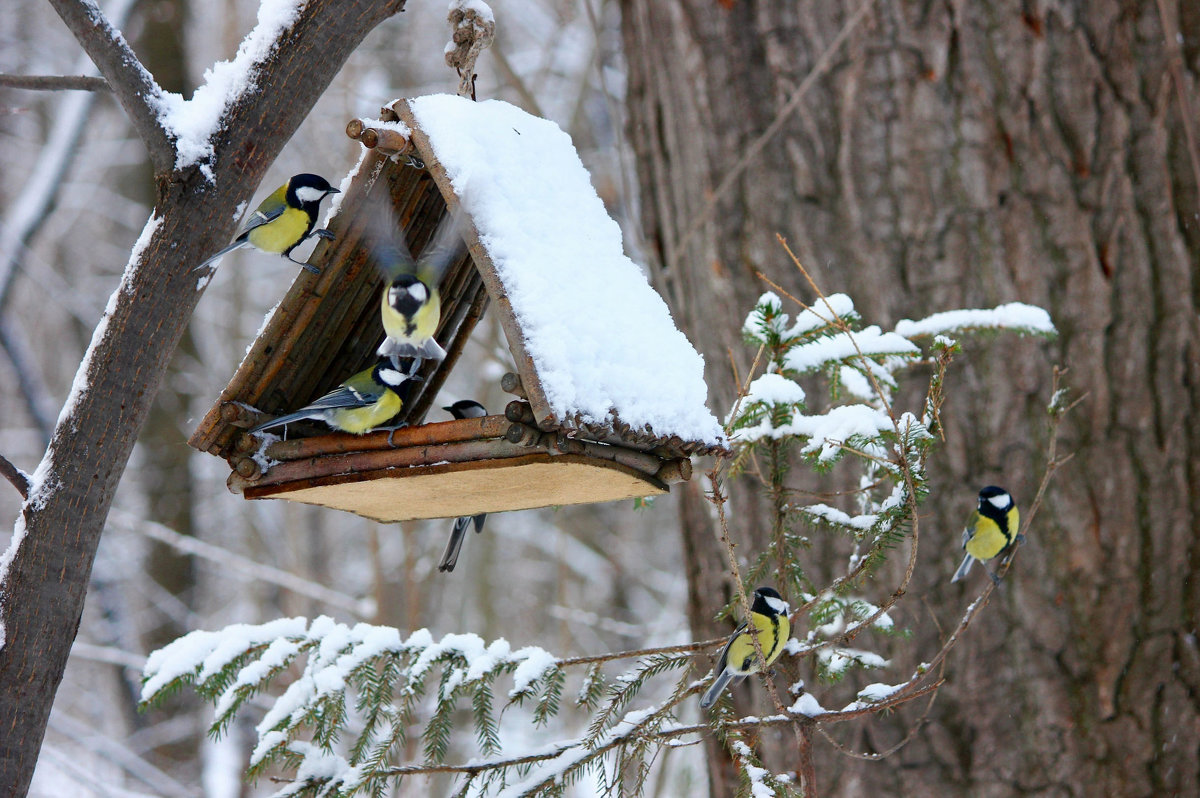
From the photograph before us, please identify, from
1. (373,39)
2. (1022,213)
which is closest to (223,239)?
(1022,213)

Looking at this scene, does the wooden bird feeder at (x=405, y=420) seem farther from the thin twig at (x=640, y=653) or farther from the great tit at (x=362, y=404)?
the thin twig at (x=640, y=653)

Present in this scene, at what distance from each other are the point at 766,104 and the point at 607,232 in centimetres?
164

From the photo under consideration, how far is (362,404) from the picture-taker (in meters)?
2.04

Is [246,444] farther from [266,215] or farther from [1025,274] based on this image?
[1025,274]

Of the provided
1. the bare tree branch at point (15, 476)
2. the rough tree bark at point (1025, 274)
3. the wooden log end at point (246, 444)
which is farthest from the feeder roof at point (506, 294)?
the rough tree bark at point (1025, 274)

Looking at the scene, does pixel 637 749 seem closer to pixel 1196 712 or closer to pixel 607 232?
pixel 607 232

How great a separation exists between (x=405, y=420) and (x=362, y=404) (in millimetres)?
473

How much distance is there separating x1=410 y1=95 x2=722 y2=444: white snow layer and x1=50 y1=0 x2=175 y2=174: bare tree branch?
0.51 meters

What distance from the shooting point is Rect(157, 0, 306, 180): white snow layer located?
1.91 metres

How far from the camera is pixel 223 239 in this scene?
6.47 feet

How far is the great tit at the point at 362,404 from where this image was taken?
204cm

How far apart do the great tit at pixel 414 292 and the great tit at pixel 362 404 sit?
61 millimetres

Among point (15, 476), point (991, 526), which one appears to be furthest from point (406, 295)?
point (991, 526)

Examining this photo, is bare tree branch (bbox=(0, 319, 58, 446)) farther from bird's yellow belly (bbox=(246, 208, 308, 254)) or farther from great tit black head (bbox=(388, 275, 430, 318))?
great tit black head (bbox=(388, 275, 430, 318))
